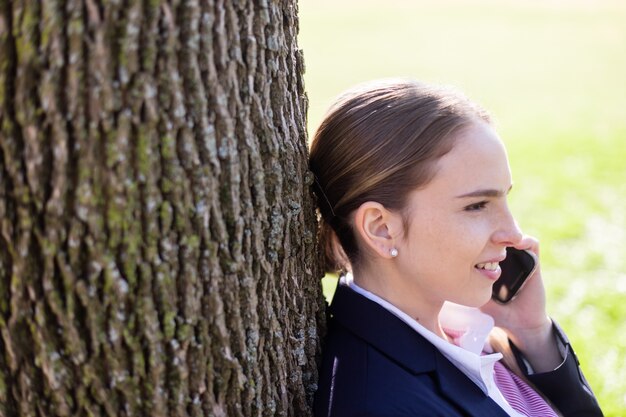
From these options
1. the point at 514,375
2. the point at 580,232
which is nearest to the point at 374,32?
the point at 580,232

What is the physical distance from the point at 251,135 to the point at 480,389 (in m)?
1.05

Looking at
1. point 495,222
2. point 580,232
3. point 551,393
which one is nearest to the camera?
point 495,222

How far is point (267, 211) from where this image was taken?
2219mm

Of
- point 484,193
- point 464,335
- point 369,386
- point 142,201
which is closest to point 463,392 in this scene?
point 369,386

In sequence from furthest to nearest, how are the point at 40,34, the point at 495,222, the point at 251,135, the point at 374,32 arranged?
the point at 374,32
the point at 495,222
the point at 251,135
the point at 40,34

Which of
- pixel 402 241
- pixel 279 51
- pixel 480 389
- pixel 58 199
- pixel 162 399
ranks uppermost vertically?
pixel 279 51

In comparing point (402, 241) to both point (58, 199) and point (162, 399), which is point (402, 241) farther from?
point (58, 199)

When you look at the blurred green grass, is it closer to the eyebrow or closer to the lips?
the eyebrow

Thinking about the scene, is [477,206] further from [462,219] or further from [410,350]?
[410,350]

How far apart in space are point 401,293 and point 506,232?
37 cm

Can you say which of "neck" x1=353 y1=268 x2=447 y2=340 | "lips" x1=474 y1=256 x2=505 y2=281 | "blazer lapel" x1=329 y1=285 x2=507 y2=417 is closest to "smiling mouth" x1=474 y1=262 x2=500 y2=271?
"lips" x1=474 y1=256 x2=505 y2=281

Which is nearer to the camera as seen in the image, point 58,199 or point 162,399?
point 58,199

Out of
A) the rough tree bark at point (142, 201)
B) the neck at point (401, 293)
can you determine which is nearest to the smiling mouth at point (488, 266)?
the neck at point (401, 293)

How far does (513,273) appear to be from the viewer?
10.1ft
